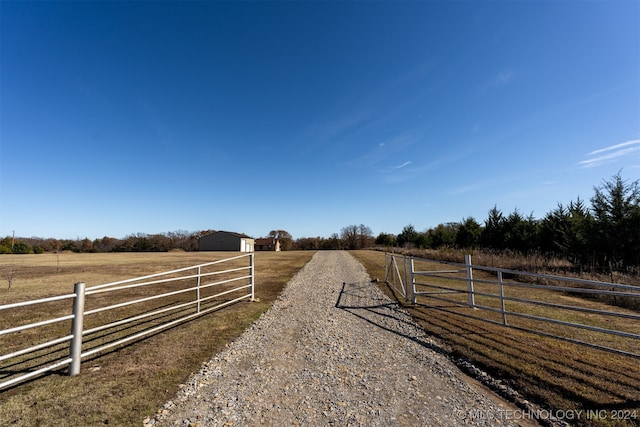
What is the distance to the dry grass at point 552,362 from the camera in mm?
3145

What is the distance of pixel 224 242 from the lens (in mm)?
67438

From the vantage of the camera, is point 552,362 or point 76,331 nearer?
point 76,331

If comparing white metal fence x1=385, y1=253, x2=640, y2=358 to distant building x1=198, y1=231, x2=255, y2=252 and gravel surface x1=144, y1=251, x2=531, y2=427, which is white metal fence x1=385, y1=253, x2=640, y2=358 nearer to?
gravel surface x1=144, y1=251, x2=531, y2=427

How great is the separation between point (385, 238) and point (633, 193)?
6279 cm

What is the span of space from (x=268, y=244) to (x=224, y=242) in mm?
14389

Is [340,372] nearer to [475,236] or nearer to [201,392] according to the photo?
[201,392]

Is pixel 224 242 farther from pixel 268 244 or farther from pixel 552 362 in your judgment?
pixel 552 362

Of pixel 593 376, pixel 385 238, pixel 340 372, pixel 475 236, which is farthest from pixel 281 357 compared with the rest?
pixel 385 238

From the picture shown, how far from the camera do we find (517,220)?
22.7m

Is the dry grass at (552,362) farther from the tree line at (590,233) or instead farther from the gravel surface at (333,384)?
the tree line at (590,233)

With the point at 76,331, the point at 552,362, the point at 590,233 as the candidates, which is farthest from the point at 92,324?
the point at 590,233

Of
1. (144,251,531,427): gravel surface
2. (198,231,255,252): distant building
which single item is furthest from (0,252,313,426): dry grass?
(198,231,255,252): distant building

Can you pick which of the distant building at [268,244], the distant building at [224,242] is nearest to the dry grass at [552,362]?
the distant building at [224,242]

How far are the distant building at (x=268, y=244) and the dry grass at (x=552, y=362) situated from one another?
7208 centimetres
